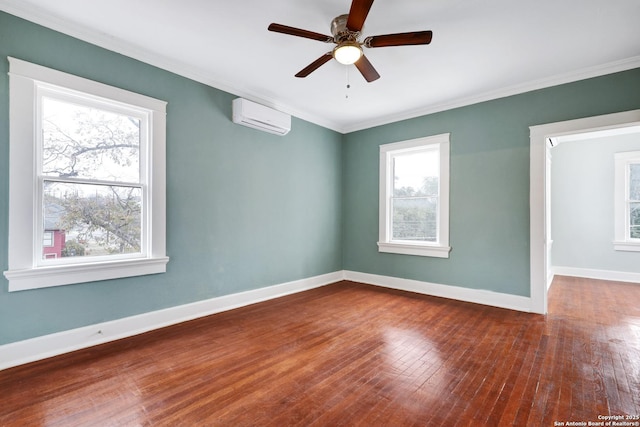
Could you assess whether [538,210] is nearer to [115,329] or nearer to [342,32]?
[342,32]

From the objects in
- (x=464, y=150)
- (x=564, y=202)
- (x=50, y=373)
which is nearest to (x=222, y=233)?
(x=50, y=373)

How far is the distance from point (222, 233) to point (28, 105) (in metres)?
2.08

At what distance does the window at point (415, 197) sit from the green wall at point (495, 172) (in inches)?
4.8

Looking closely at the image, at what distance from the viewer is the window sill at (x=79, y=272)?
Result: 2.39 meters

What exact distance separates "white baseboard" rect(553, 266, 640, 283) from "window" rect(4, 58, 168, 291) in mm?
7198

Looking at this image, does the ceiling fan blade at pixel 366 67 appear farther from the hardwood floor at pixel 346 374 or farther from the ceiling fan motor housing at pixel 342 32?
the hardwood floor at pixel 346 374

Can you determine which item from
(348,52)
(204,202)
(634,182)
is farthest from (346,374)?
(634,182)

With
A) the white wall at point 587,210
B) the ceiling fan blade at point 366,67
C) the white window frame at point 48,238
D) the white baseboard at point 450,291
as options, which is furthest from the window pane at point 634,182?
the white window frame at point 48,238

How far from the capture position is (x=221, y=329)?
3137 millimetres

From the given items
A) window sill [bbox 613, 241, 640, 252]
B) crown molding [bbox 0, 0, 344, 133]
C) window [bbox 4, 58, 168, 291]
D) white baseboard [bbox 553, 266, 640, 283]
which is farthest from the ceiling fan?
white baseboard [bbox 553, 266, 640, 283]

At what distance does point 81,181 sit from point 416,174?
435 centimetres

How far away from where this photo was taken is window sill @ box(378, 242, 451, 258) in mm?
4430

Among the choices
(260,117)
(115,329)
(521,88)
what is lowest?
(115,329)

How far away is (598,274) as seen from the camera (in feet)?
18.7
